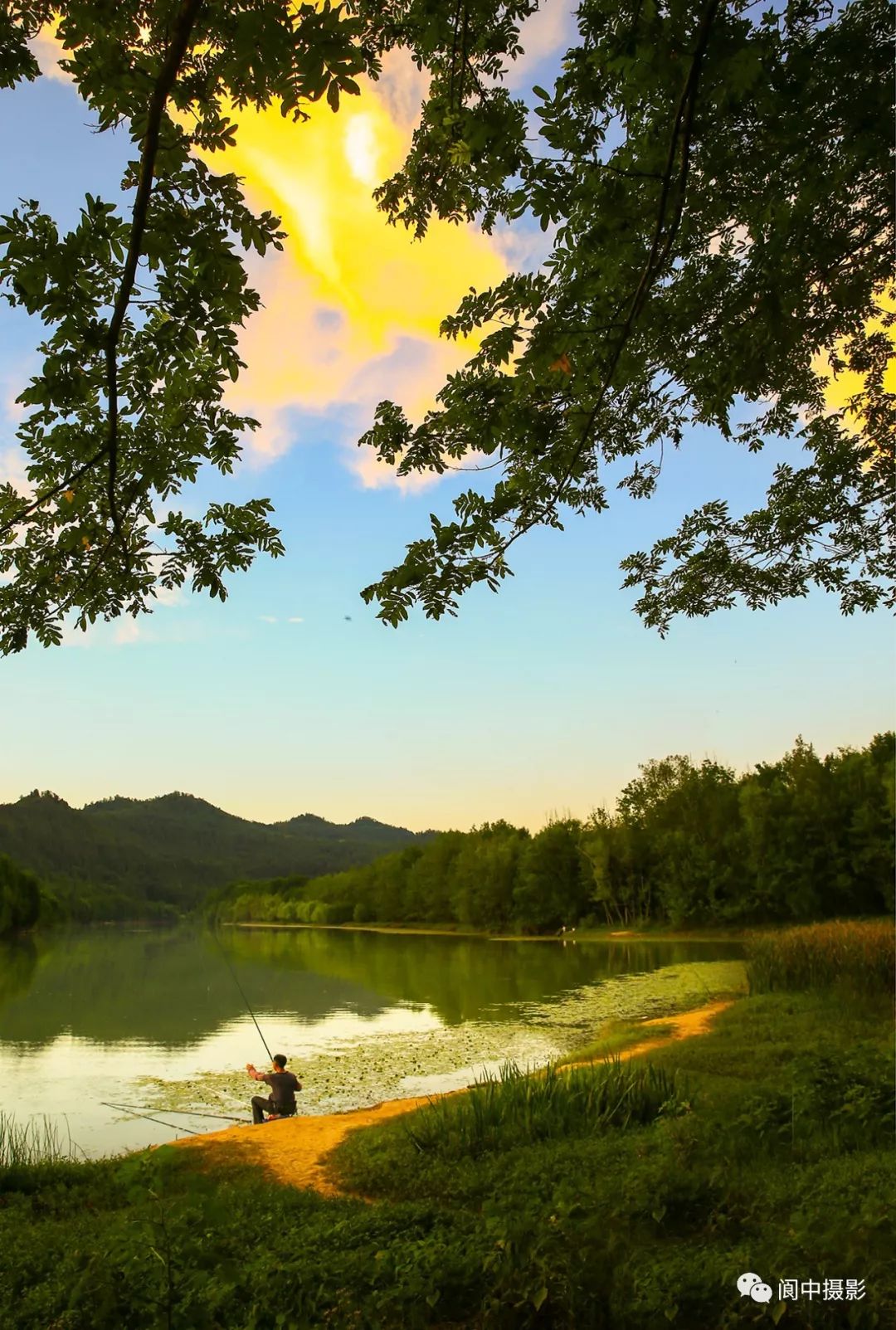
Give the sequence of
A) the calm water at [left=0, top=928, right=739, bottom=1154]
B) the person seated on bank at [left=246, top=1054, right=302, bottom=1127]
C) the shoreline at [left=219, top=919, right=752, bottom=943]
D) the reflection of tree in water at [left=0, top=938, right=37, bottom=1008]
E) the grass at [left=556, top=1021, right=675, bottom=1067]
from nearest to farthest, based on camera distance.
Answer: the person seated on bank at [left=246, top=1054, right=302, bottom=1127] < the grass at [left=556, top=1021, right=675, bottom=1067] < the calm water at [left=0, top=928, right=739, bottom=1154] < the reflection of tree in water at [left=0, top=938, right=37, bottom=1008] < the shoreline at [left=219, top=919, right=752, bottom=943]

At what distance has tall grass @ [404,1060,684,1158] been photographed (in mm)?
7520

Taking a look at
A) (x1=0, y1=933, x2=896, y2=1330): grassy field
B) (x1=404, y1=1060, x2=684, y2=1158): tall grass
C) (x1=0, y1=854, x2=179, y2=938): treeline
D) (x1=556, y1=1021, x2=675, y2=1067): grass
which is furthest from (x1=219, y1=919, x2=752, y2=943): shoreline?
(x1=0, y1=933, x2=896, y2=1330): grassy field

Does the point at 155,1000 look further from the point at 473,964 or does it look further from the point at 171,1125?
the point at 171,1125

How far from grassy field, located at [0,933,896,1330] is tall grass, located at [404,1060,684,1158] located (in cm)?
3

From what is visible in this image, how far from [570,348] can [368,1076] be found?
13930 millimetres

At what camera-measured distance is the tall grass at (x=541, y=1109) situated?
7.52 meters

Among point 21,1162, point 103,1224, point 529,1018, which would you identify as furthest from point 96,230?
point 529,1018

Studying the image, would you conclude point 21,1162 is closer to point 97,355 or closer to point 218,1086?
point 218,1086

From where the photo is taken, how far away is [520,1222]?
4762 mm

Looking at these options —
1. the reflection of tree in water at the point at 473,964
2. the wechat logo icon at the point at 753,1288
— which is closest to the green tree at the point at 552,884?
the reflection of tree in water at the point at 473,964

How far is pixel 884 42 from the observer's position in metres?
4.27

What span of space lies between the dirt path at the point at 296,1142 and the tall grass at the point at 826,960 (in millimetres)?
9373

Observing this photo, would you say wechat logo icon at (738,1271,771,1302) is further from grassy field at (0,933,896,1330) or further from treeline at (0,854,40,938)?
treeline at (0,854,40,938)

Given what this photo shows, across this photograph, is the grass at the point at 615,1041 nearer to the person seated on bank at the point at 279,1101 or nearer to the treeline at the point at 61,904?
the person seated on bank at the point at 279,1101
